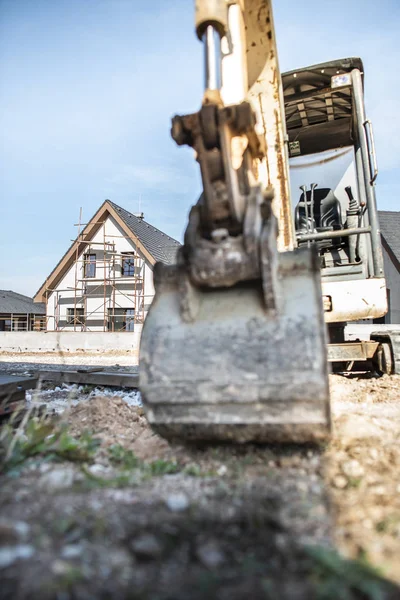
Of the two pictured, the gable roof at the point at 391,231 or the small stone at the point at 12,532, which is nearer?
the small stone at the point at 12,532

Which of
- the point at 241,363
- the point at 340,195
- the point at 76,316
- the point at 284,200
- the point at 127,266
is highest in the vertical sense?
the point at 127,266

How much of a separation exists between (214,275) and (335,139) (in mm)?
5302

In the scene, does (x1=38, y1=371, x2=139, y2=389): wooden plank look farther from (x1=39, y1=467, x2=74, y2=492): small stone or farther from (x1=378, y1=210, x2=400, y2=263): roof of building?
(x1=378, y1=210, x2=400, y2=263): roof of building

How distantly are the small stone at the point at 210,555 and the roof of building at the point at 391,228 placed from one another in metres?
20.5

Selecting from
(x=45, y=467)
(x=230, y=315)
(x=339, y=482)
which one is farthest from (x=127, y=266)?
(x=339, y=482)

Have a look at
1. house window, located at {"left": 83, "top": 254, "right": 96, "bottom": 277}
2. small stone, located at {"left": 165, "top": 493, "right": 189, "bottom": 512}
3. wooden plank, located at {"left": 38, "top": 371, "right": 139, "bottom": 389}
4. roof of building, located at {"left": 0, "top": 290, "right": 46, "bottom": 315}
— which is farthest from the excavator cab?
roof of building, located at {"left": 0, "top": 290, "right": 46, "bottom": 315}

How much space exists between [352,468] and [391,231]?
22710mm

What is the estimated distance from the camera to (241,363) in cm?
188

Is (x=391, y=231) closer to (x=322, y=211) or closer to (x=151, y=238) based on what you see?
(x=151, y=238)

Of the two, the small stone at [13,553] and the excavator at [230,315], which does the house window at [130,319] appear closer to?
the excavator at [230,315]

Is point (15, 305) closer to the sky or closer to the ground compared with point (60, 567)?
closer to the sky

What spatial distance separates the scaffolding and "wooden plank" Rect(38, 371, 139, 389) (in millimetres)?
15301

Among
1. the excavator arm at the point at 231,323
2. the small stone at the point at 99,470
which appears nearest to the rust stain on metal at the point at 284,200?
the excavator arm at the point at 231,323

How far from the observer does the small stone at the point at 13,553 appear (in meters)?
1.30
